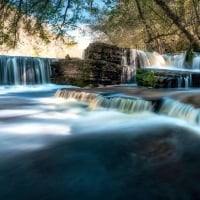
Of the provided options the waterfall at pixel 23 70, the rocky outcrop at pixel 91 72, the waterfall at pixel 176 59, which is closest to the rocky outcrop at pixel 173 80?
the rocky outcrop at pixel 91 72

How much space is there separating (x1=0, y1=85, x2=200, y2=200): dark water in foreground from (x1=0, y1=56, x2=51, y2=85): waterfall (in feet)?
29.0

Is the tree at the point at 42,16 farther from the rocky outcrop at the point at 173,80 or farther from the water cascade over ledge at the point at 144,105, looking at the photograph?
the rocky outcrop at the point at 173,80

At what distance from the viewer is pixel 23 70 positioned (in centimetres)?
1692

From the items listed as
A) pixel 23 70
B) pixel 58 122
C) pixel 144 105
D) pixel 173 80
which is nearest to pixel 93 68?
pixel 173 80

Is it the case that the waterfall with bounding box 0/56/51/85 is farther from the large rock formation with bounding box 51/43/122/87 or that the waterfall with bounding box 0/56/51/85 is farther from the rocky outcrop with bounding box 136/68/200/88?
the rocky outcrop with bounding box 136/68/200/88

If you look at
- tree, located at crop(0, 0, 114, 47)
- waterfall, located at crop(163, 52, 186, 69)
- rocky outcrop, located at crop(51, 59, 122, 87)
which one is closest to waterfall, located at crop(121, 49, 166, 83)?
waterfall, located at crop(163, 52, 186, 69)

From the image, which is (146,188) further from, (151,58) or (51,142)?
(151,58)

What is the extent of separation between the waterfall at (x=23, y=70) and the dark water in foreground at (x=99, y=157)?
8826 mm

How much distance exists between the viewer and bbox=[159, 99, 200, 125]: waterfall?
6945 mm

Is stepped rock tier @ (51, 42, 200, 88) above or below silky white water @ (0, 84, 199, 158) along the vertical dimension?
above

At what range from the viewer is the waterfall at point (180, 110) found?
6.95m

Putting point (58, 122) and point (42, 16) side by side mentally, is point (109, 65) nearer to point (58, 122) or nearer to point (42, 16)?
point (58, 122)

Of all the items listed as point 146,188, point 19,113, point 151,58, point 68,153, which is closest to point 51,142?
point 68,153

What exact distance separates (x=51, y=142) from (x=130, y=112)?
297 cm
